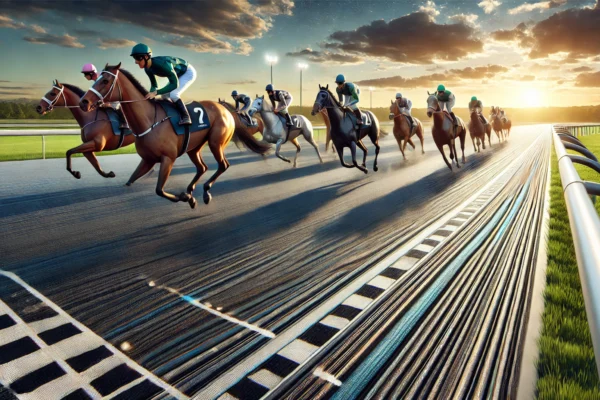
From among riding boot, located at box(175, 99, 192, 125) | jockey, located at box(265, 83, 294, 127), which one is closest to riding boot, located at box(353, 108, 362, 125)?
jockey, located at box(265, 83, 294, 127)

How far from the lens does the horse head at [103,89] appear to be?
579 cm

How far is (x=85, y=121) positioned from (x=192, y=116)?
3.16m

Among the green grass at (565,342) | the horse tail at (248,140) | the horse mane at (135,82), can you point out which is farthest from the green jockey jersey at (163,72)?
the green grass at (565,342)

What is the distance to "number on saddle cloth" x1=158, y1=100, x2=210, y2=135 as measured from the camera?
669 centimetres

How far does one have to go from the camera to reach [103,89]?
235 inches

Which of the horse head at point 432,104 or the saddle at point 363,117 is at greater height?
the horse head at point 432,104

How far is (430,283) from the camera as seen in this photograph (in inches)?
149

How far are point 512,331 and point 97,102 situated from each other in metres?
5.72

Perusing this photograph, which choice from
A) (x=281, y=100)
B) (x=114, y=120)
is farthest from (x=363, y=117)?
(x=114, y=120)

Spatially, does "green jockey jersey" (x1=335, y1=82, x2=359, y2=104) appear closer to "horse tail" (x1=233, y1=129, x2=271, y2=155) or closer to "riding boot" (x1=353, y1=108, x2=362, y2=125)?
"riding boot" (x1=353, y1=108, x2=362, y2=125)

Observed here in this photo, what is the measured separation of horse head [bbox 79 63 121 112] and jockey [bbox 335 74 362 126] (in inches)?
250

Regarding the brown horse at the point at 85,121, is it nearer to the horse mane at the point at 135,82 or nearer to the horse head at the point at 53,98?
the horse head at the point at 53,98

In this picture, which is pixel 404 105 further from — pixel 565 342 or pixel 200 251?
pixel 565 342

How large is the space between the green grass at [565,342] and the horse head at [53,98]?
9110 millimetres
